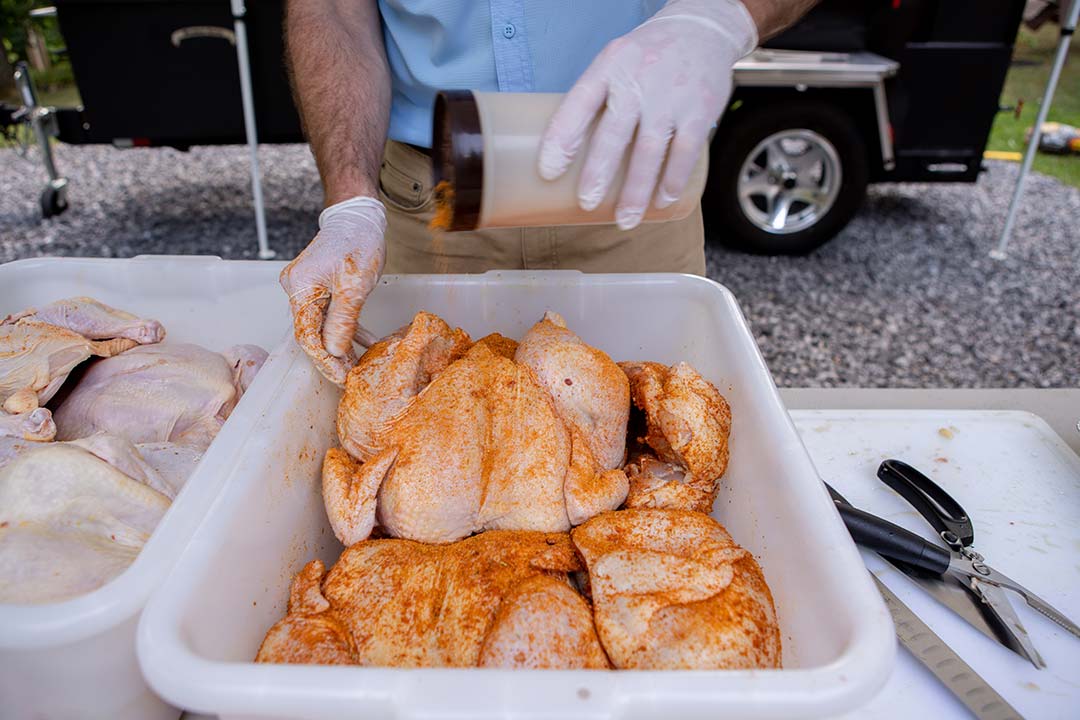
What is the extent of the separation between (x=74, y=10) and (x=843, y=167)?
4.79 metres

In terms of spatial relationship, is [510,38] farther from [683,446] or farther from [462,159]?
[683,446]

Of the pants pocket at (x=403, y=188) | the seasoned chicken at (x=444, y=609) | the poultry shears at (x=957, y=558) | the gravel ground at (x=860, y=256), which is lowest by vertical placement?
the gravel ground at (x=860, y=256)

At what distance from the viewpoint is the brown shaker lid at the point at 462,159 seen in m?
1.00

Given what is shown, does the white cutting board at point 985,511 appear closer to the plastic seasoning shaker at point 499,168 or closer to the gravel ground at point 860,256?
the plastic seasoning shaker at point 499,168

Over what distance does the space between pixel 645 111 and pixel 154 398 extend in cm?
99

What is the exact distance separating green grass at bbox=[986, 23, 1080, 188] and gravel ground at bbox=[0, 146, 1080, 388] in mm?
763

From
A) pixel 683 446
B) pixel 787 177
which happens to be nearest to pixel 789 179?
pixel 787 177

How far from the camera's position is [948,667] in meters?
1.02

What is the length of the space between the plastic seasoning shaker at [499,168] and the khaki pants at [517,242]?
684 millimetres

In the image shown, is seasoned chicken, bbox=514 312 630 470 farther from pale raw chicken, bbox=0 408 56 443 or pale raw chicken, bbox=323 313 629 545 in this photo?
pale raw chicken, bbox=0 408 56 443

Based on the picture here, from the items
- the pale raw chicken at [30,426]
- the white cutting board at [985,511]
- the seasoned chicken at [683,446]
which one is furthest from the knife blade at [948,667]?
the pale raw chicken at [30,426]

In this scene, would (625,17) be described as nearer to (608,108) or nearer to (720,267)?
(608,108)

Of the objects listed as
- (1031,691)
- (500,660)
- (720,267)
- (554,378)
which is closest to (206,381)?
(554,378)

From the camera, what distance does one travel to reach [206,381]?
1358 mm
